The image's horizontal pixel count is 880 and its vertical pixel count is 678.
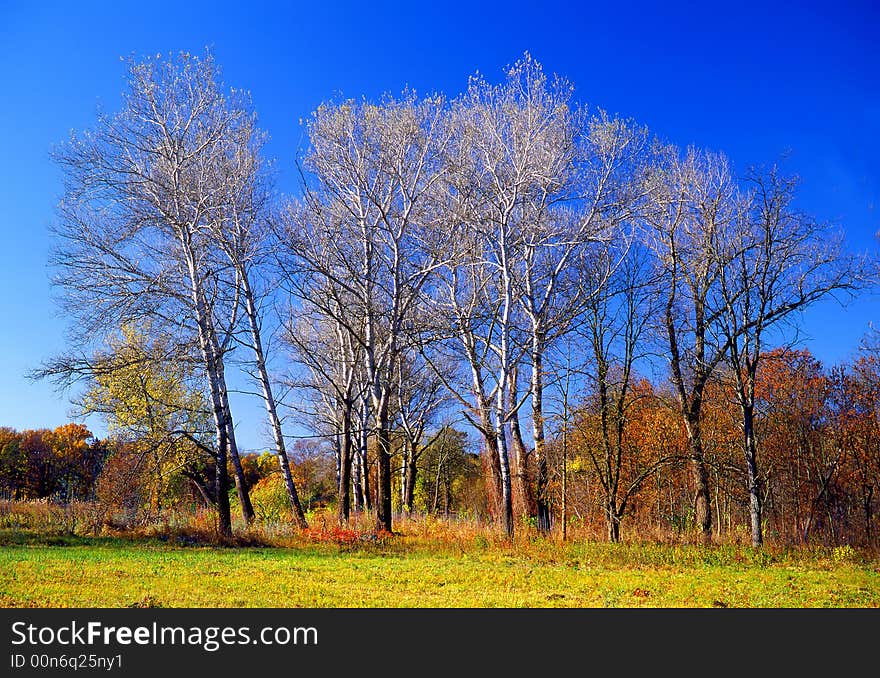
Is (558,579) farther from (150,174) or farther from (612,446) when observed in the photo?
(150,174)

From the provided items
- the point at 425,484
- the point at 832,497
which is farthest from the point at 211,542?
the point at 425,484

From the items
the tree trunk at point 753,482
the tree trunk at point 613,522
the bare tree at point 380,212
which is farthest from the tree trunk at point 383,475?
the tree trunk at point 753,482

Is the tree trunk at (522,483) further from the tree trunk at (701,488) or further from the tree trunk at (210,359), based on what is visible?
the tree trunk at (210,359)

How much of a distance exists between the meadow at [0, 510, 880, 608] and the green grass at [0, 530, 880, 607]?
25 millimetres

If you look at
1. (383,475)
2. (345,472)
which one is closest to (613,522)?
(383,475)

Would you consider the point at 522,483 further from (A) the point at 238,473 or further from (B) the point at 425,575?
(B) the point at 425,575

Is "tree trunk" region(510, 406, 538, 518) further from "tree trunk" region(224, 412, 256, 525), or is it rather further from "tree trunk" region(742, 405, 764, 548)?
"tree trunk" region(224, 412, 256, 525)

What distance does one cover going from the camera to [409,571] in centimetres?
1110

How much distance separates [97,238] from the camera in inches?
640

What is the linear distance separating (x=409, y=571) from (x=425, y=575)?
23.1 inches

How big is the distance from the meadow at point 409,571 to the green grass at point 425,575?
0.08ft

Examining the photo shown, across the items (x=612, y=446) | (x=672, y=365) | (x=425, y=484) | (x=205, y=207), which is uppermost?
(x=205, y=207)

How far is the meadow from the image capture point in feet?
26.5

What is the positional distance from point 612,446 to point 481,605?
974 cm
